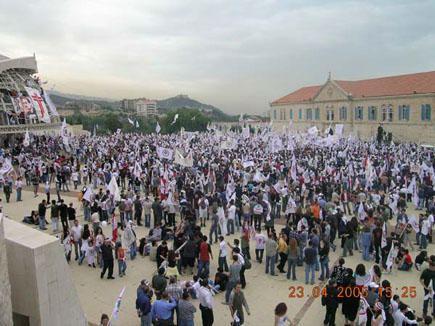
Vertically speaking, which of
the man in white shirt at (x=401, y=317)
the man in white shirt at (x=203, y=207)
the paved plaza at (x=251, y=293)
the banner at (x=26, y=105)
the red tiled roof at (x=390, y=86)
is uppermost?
the red tiled roof at (x=390, y=86)

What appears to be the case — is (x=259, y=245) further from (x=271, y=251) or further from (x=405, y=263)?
(x=405, y=263)

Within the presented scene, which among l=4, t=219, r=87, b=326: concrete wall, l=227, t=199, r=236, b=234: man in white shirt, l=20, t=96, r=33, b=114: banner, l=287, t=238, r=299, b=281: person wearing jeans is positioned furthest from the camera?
l=20, t=96, r=33, b=114: banner

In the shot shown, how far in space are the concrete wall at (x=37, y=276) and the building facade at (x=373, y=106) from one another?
52.0m

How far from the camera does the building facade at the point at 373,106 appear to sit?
47.5m

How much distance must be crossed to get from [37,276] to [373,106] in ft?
191

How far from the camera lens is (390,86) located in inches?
2105

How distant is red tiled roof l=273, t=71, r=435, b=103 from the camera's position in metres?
48.2

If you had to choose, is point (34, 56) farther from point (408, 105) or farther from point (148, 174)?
point (408, 105)

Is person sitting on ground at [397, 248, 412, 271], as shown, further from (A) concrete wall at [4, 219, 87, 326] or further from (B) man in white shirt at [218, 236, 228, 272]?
(A) concrete wall at [4, 219, 87, 326]

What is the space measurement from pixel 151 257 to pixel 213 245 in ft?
7.85

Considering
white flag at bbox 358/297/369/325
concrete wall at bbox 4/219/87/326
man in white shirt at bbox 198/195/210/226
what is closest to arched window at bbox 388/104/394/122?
man in white shirt at bbox 198/195/210/226

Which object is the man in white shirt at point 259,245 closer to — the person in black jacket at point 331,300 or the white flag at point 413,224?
the person in black jacket at point 331,300

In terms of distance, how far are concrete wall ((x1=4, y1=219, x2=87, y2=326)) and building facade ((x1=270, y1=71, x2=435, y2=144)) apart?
51967mm

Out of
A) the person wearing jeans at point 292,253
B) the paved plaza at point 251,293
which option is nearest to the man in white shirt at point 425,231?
the paved plaza at point 251,293
